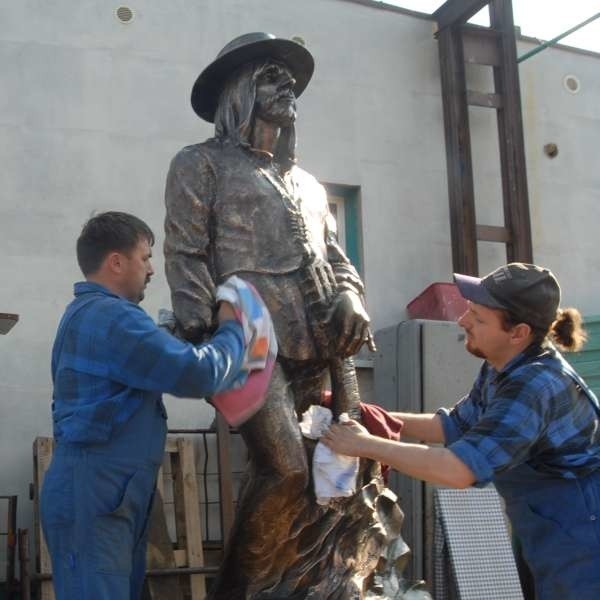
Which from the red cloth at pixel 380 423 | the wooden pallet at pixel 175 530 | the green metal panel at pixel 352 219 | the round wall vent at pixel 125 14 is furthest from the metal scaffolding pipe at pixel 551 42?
the red cloth at pixel 380 423

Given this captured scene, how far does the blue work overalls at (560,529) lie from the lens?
3025 millimetres

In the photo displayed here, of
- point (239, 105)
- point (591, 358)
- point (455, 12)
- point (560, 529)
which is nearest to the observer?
point (560, 529)

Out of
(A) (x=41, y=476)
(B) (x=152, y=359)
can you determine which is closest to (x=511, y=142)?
(A) (x=41, y=476)

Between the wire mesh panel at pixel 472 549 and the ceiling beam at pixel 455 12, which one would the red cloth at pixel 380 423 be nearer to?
the wire mesh panel at pixel 472 549

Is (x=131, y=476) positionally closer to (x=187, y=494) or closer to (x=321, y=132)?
(x=187, y=494)

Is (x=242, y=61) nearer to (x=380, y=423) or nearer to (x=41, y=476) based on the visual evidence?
(x=380, y=423)

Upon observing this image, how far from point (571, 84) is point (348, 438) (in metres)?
6.73

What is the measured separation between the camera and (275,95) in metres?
3.95

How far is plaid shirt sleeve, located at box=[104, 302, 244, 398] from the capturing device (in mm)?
2840

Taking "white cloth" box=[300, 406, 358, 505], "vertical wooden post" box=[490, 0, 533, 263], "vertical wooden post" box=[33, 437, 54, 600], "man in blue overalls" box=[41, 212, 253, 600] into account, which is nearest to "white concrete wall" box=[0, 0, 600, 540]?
"vertical wooden post" box=[490, 0, 533, 263]

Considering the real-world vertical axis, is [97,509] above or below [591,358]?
below

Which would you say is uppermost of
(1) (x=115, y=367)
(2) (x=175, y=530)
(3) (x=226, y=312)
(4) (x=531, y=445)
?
(3) (x=226, y=312)

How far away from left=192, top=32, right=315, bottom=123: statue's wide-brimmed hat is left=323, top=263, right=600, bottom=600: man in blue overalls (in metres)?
1.21

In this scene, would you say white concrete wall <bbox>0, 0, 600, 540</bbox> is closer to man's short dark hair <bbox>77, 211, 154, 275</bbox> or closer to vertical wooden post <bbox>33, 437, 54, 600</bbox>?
vertical wooden post <bbox>33, 437, 54, 600</bbox>
